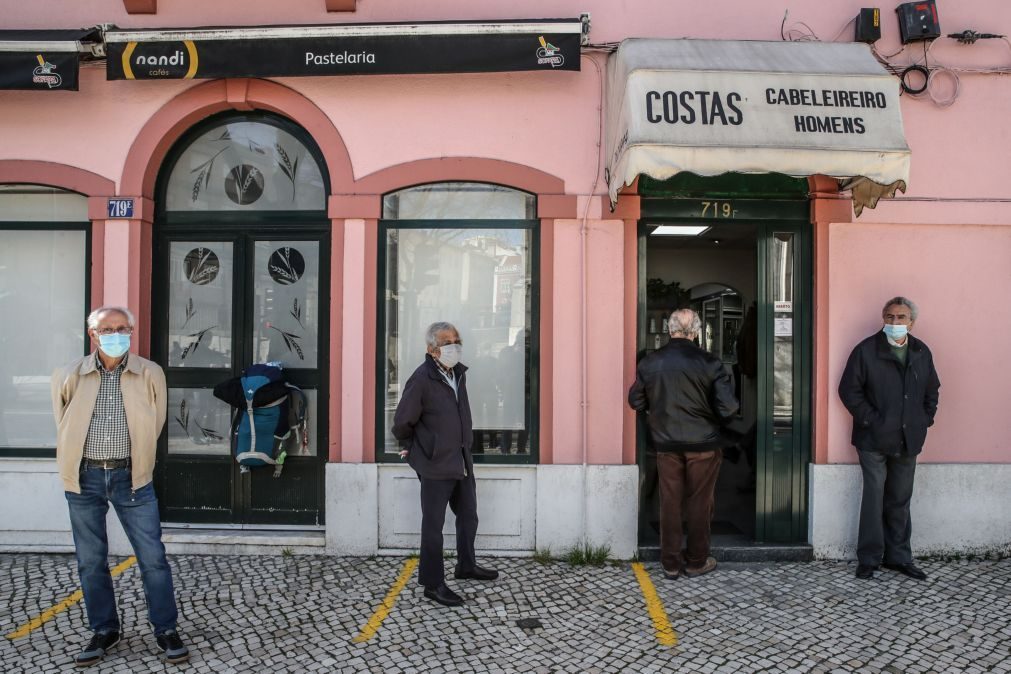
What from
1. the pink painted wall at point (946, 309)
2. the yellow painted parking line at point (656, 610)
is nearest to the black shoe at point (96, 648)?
the yellow painted parking line at point (656, 610)

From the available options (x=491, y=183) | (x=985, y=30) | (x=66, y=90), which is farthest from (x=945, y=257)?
(x=66, y=90)

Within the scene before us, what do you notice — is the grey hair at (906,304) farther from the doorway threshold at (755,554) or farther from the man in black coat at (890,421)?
the doorway threshold at (755,554)

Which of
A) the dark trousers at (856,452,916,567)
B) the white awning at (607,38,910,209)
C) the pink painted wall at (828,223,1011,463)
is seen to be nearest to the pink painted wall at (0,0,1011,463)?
the pink painted wall at (828,223,1011,463)

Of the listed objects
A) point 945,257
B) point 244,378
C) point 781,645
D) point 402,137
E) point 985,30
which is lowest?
point 781,645

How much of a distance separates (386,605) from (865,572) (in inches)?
136

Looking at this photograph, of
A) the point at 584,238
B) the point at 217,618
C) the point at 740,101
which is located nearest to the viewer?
the point at 217,618

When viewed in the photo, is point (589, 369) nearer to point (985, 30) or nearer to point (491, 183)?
point (491, 183)

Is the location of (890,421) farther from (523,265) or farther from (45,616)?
(45,616)

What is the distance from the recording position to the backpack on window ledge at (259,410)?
5703mm

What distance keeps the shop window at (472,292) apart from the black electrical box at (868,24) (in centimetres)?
284

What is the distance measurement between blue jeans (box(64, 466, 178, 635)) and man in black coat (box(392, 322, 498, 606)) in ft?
4.94

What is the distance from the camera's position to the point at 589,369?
5629 millimetres

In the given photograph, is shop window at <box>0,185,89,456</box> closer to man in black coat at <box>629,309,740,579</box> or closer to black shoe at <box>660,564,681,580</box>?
man in black coat at <box>629,309,740,579</box>

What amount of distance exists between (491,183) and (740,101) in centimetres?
196
